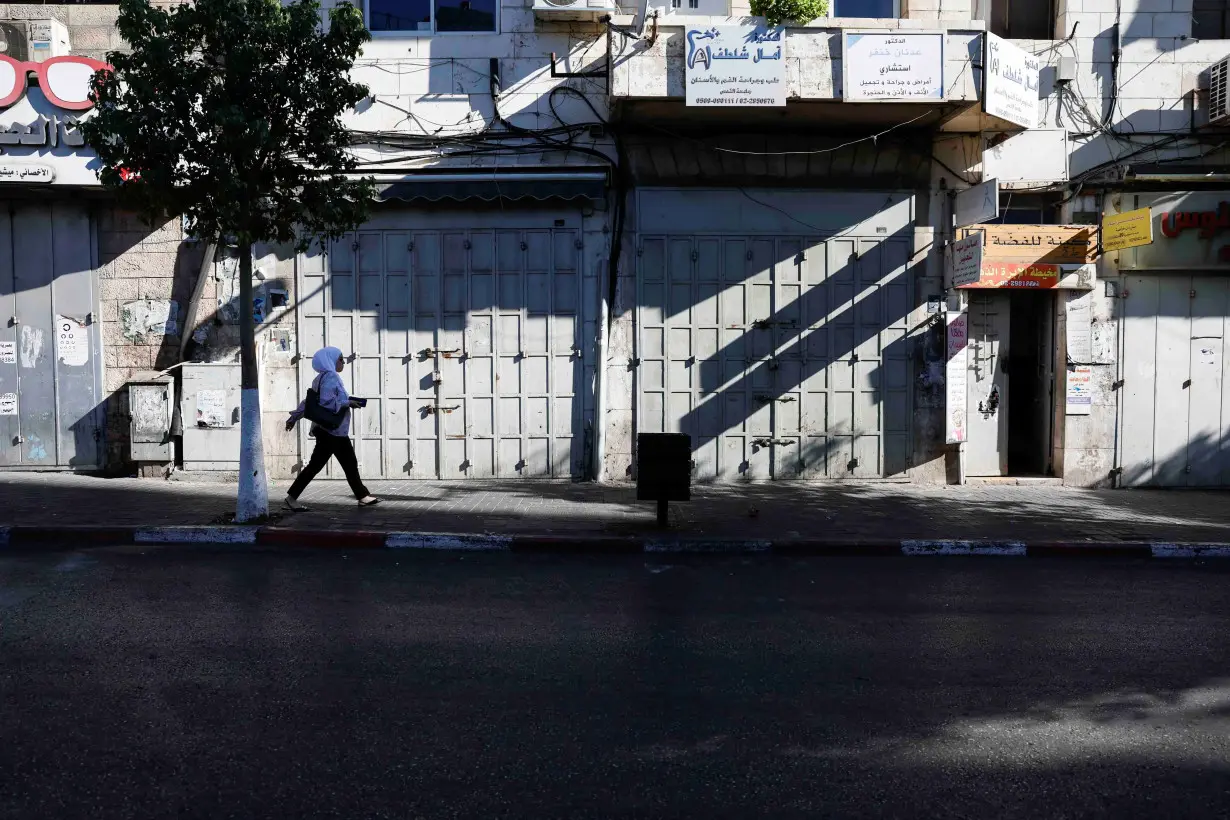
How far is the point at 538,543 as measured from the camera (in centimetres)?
863

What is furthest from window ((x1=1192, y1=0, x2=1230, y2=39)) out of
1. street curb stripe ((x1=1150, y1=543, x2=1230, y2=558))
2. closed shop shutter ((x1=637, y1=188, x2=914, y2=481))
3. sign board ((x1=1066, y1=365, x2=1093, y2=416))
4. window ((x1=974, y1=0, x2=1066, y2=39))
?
street curb stripe ((x1=1150, y1=543, x2=1230, y2=558))

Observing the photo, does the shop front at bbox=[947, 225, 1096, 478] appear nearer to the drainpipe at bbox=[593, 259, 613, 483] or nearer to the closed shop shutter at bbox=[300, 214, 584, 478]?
the drainpipe at bbox=[593, 259, 613, 483]

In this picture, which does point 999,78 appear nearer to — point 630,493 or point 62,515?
point 630,493

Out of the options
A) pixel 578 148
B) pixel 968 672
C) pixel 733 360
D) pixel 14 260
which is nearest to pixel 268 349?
pixel 14 260

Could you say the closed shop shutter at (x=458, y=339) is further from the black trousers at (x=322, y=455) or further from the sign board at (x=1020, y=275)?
the sign board at (x=1020, y=275)

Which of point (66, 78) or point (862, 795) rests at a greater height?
point (66, 78)

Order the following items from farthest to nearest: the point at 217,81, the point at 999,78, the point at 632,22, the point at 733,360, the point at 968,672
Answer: the point at 733,360 < the point at 632,22 < the point at 999,78 < the point at 217,81 < the point at 968,672

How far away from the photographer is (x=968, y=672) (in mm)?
5160

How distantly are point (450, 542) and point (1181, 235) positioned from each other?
34.0 ft

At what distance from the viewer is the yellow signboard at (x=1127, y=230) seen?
1130 centimetres

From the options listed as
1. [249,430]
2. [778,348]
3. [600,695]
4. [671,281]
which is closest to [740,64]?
[671,281]

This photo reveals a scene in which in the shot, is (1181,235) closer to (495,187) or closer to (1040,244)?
(1040,244)

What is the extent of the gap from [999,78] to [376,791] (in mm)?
10536

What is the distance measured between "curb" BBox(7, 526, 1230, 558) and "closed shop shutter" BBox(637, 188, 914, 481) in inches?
149
